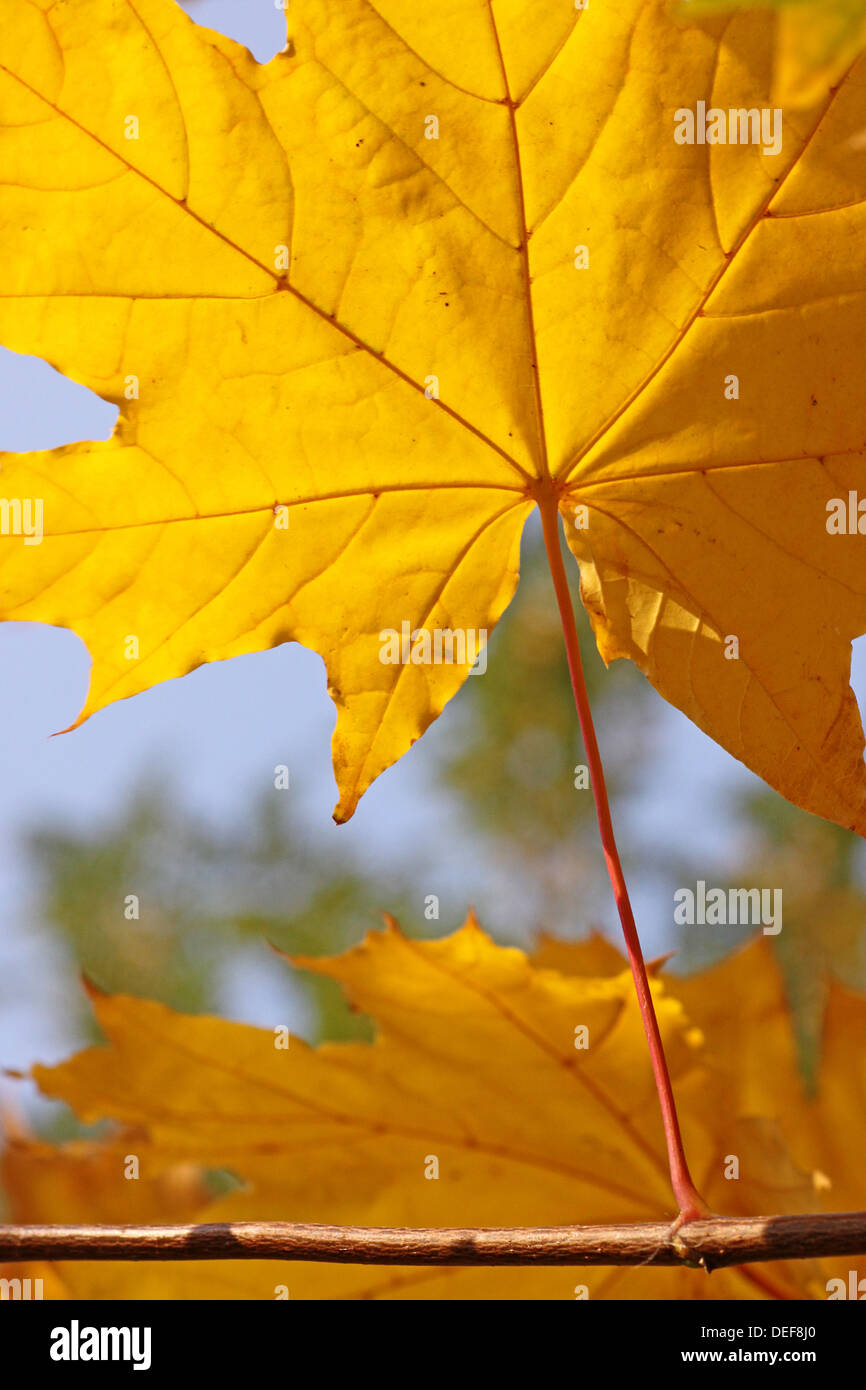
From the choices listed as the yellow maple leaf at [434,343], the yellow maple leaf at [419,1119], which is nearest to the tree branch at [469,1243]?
the yellow maple leaf at [434,343]

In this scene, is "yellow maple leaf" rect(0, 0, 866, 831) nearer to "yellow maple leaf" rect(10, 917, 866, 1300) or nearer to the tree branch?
the tree branch

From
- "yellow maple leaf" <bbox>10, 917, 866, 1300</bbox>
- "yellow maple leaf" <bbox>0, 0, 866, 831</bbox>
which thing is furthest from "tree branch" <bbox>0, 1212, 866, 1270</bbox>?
"yellow maple leaf" <bbox>10, 917, 866, 1300</bbox>

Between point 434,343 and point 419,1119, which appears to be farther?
point 419,1119

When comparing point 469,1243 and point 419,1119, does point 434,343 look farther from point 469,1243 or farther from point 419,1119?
point 419,1119

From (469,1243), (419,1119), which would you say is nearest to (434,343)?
(469,1243)
